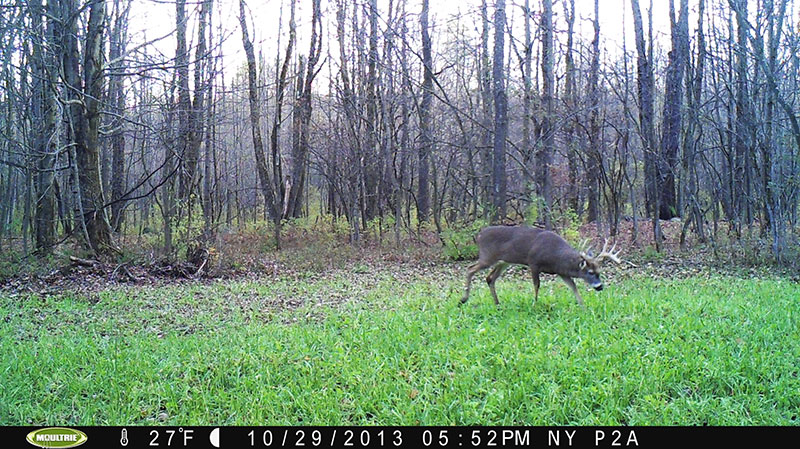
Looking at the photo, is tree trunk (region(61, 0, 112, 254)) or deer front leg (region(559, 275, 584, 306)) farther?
tree trunk (region(61, 0, 112, 254))

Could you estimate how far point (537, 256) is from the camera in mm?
6715

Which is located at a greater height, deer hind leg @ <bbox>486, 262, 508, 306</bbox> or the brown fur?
the brown fur

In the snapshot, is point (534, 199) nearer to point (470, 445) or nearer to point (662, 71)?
point (662, 71)

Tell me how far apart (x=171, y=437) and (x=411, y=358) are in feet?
6.80

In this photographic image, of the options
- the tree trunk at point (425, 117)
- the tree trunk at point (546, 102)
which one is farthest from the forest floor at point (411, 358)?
the tree trunk at point (425, 117)

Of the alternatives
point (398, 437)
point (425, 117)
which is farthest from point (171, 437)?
point (425, 117)

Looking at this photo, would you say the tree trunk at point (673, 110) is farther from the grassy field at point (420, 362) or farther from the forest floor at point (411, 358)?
the grassy field at point (420, 362)

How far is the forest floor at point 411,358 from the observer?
3.97m

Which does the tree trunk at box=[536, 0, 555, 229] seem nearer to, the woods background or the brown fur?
the woods background

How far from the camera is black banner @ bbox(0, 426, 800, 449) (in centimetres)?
351

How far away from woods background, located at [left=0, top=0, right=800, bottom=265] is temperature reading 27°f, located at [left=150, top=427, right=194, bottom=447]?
7.62 meters

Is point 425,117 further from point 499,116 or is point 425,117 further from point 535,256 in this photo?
point 535,256

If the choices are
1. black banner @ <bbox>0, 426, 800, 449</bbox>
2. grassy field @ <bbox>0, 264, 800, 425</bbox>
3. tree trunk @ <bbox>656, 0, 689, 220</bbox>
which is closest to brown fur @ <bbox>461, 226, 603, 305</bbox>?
grassy field @ <bbox>0, 264, 800, 425</bbox>

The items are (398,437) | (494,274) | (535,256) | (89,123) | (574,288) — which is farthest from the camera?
(89,123)
